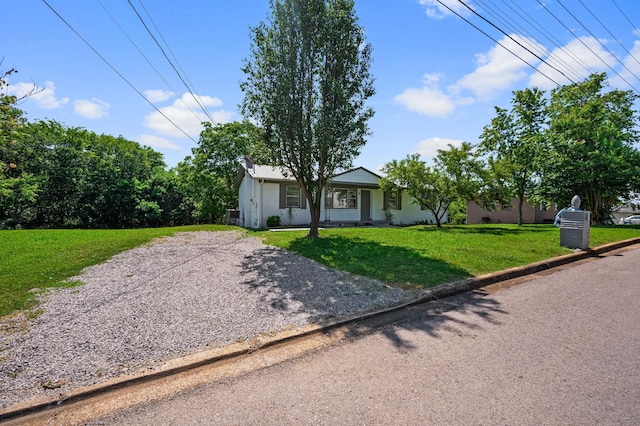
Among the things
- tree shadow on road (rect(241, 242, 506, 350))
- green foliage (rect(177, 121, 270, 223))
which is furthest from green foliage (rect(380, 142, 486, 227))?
green foliage (rect(177, 121, 270, 223))

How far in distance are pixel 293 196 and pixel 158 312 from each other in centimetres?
1273

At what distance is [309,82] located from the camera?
10.5 metres

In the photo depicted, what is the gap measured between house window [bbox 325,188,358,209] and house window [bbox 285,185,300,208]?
5.61 feet

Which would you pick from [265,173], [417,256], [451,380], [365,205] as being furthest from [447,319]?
[365,205]

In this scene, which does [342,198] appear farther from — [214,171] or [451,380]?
[451,380]

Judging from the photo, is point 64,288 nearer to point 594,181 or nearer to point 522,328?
point 522,328

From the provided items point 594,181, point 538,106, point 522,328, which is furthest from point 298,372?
point 538,106

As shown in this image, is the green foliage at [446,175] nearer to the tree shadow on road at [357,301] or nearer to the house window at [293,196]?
the house window at [293,196]

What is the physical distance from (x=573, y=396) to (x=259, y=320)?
316cm

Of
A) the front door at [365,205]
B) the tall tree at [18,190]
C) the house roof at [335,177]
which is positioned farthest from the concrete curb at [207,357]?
the tall tree at [18,190]

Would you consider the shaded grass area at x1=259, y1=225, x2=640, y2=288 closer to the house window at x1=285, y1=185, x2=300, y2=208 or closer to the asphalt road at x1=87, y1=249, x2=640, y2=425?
the asphalt road at x1=87, y1=249, x2=640, y2=425

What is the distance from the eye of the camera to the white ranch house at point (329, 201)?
16.0m

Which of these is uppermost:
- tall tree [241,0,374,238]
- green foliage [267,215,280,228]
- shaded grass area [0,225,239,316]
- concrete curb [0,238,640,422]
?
tall tree [241,0,374,238]

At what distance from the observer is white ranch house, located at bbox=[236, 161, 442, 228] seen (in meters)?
16.0
